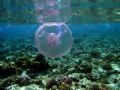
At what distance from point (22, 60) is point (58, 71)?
2097 millimetres

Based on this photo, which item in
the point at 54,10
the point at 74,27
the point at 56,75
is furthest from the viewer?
the point at 74,27

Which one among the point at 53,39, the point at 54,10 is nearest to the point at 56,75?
the point at 54,10

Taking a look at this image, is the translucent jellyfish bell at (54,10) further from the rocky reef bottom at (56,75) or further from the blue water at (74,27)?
the blue water at (74,27)

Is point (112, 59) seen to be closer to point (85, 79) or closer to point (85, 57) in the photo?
point (85, 57)

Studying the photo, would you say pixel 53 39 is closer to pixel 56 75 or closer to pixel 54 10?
pixel 54 10

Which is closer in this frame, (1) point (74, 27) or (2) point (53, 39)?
(2) point (53, 39)

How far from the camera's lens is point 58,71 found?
34.2 ft

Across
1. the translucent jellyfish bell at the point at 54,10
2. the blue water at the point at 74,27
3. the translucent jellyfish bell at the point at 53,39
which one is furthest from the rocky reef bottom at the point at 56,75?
the blue water at the point at 74,27

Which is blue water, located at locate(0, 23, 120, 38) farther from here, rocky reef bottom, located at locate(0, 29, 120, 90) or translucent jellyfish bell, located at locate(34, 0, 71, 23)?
translucent jellyfish bell, located at locate(34, 0, 71, 23)

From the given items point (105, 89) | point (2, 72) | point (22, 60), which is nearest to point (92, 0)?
point (22, 60)

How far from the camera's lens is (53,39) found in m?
6.73

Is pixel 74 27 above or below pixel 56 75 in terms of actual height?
below

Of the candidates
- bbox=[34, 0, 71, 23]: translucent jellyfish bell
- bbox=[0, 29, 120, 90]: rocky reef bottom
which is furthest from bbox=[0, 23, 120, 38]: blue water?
bbox=[34, 0, 71, 23]: translucent jellyfish bell

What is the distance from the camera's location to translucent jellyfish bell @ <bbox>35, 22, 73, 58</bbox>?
677 cm
